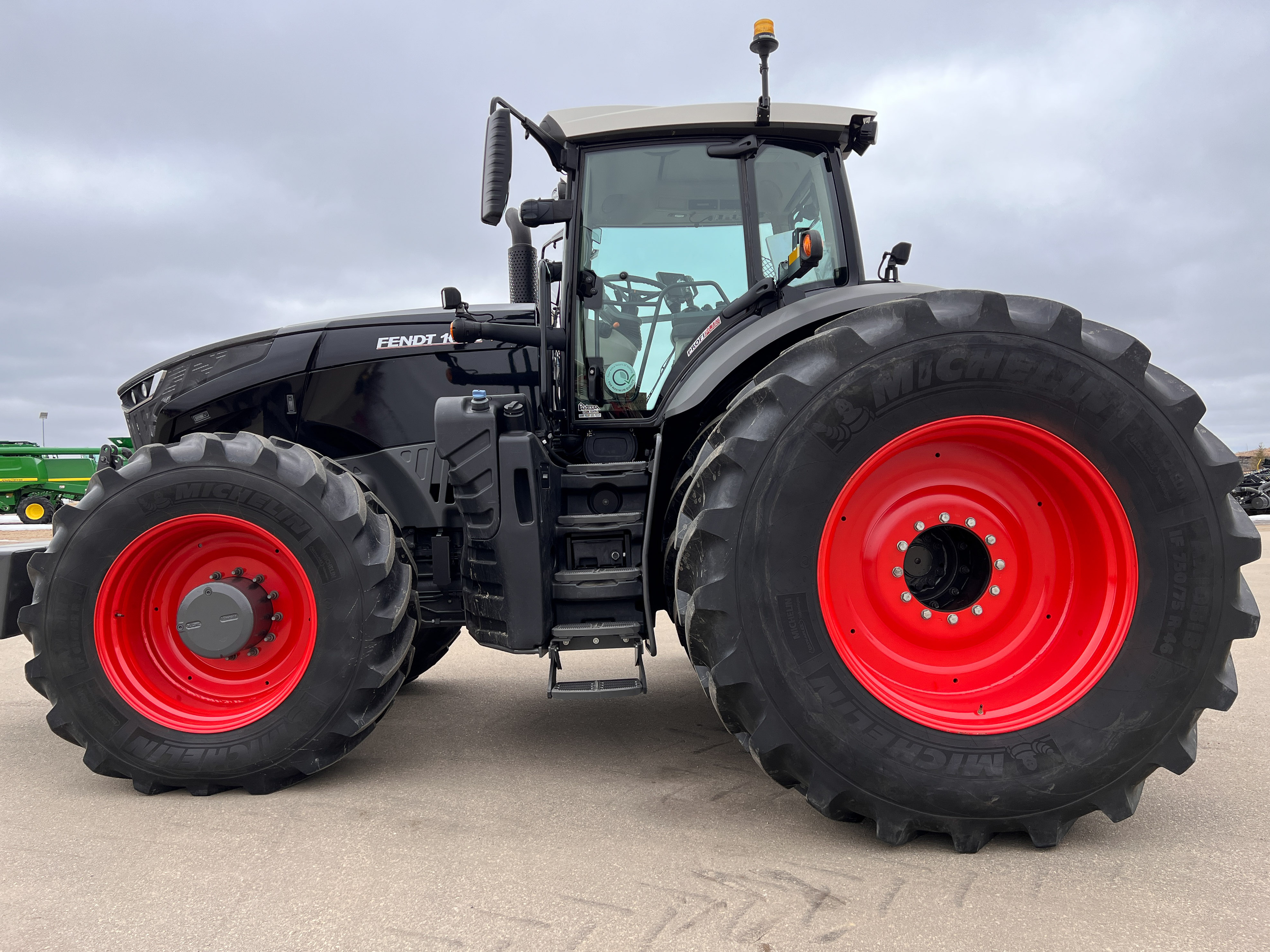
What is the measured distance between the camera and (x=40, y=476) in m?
19.7

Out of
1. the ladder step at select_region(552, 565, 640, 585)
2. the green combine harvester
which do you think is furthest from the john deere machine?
the green combine harvester

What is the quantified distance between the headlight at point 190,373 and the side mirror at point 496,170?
1.47 m

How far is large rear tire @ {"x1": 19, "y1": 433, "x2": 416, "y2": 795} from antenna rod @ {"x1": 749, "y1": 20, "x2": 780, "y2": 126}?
2108 millimetres

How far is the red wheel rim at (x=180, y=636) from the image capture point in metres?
A: 2.83

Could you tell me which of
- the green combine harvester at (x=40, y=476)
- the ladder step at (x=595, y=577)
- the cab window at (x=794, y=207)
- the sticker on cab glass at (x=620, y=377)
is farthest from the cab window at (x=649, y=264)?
the green combine harvester at (x=40, y=476)

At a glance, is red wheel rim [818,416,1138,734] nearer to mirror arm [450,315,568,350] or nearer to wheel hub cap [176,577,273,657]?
mirror arm [450,315,568,350]

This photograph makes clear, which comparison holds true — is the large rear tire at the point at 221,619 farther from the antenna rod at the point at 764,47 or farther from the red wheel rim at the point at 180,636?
the antenna rod at the point at 764,47

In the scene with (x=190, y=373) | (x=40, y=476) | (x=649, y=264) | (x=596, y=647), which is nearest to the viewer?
(x=596, y=647)

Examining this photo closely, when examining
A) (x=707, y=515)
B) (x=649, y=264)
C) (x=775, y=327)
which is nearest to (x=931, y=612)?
(x=707, y=515)

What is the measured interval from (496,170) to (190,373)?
188 cm

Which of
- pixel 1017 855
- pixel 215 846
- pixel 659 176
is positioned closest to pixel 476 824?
pixel 215 846

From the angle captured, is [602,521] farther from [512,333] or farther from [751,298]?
[751,298]

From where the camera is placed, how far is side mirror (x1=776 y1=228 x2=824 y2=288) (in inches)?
105

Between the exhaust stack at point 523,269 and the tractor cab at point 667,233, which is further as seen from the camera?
the exhaust stack at point 523,269
